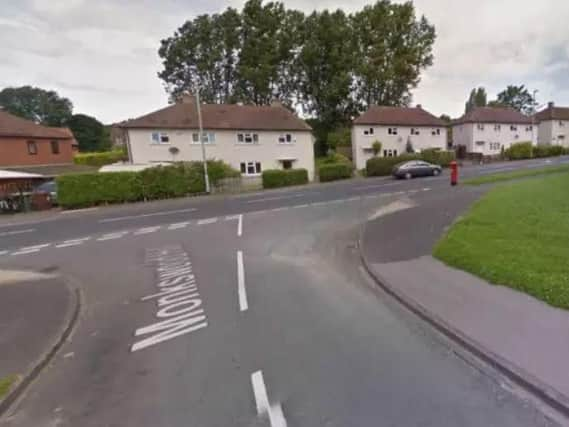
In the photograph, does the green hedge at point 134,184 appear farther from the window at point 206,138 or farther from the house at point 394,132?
the house at point 394,132

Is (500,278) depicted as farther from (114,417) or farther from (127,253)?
(127,253)

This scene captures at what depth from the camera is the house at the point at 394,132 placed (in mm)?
37875

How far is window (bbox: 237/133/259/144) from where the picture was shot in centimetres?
3072

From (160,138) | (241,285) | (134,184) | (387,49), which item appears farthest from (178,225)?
(387,49)

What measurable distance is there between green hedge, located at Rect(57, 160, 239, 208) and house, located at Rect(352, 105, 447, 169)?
19389mm

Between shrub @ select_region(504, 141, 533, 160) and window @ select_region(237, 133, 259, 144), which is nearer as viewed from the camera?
window @ select_region(237, 133, 259, 144)

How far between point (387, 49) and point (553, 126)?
113ft

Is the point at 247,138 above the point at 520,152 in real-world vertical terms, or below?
above

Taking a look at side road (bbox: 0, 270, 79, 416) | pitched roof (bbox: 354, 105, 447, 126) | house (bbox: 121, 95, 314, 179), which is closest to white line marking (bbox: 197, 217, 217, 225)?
side road (bbox: 0, 270, 79, 416)

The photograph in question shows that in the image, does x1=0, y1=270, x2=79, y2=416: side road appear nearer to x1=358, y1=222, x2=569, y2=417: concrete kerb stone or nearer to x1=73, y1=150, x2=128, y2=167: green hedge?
x1=358, y1=222, x2=569, y2=417: concrete kerb stone

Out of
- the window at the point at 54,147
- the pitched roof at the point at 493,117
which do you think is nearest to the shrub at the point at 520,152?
the pitched roof at the point at 493,117

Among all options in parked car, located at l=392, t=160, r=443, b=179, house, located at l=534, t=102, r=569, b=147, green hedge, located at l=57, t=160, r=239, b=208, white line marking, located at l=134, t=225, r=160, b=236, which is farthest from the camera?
house, located at l=534, t=102, r=569, b=147

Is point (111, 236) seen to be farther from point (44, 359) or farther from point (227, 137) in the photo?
point (227, 137)

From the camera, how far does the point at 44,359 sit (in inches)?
160
